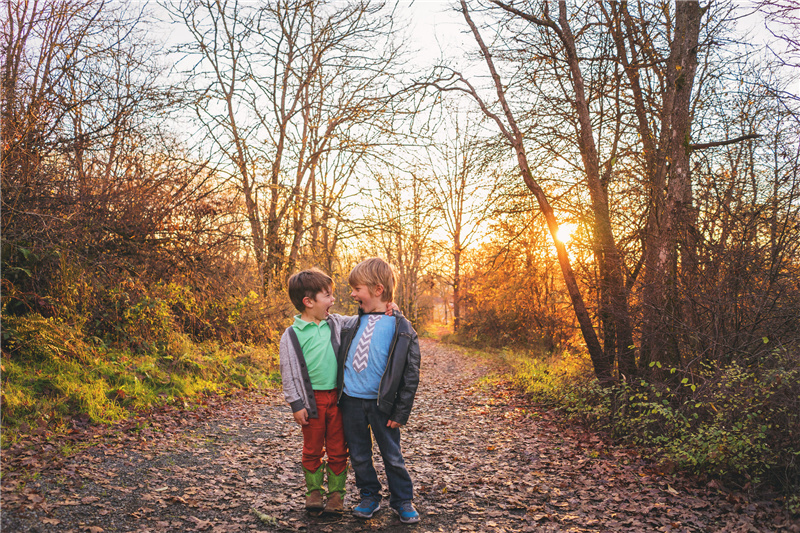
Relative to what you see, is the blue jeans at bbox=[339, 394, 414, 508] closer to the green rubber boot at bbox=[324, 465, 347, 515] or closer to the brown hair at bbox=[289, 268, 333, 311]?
the green rubber boot at bbox=[324, 465, 347, 515]

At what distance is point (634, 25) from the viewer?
340 inches

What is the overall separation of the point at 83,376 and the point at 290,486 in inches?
143

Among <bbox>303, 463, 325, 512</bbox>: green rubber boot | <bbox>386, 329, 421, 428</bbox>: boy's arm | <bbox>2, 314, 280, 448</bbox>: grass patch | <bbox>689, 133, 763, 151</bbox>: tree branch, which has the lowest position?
<bbox>303, 463, 325, 512</bbox>: green rubber boot

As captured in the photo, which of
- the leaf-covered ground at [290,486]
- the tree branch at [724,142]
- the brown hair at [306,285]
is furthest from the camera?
the tree branch at [724,142]

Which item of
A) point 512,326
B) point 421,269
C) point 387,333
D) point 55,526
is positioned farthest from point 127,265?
point 421,269

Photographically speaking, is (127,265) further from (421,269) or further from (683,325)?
(421,269)

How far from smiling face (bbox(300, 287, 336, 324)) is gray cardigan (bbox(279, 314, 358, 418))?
20 cm

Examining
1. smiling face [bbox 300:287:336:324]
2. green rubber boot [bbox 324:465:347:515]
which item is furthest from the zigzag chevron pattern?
green rubber boot [bbox 324:465:347:515]

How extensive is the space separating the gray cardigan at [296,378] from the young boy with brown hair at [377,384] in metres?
0.21

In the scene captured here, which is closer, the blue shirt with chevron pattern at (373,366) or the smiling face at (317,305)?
the blue shirt with chevron pattern at (373,366)

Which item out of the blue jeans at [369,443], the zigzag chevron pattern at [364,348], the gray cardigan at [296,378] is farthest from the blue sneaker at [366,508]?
the zigzag chevron pattern at [364,348]

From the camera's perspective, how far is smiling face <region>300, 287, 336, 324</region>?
13.4 feet

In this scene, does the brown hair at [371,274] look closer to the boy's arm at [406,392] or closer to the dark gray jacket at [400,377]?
the dark gray jacket at [400,377]

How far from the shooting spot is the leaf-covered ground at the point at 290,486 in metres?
3.91
